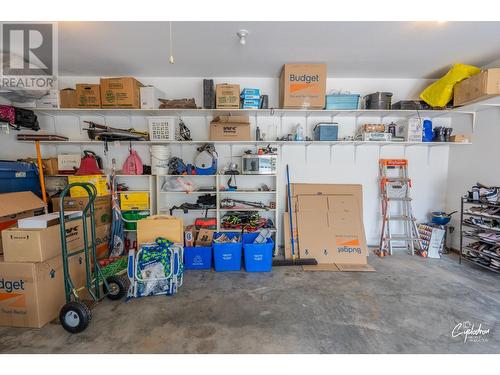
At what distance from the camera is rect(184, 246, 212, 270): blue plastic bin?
3.22m

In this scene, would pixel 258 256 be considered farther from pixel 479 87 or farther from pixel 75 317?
pixel 479 87

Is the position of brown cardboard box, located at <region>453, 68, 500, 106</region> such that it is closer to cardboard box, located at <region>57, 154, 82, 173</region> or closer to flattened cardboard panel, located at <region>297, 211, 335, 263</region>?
flattened cardboard panel, located at <region>297, 211, 335, 263</region>

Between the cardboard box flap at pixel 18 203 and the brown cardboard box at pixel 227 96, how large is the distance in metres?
2.62

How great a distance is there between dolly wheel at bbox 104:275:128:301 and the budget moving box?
1.07 m

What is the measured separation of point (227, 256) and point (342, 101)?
2724 mm

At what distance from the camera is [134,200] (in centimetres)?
347

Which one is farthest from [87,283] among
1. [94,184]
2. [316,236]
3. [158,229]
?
[316,236]

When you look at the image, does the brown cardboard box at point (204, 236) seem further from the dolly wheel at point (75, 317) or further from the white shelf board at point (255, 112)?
the white shelf board at point (255, 112)

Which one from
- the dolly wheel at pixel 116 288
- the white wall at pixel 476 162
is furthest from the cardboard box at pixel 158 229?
the white wall at pixel 476 162

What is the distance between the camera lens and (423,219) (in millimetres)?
3990

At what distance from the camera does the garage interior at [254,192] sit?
80.0 inches

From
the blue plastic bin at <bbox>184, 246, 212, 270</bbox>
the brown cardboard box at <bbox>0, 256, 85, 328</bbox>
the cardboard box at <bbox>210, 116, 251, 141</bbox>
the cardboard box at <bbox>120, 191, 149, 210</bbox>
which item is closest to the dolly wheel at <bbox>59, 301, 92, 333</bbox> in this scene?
the brown cardboard box at <bbox>0, 256, 85, 328</bbox>

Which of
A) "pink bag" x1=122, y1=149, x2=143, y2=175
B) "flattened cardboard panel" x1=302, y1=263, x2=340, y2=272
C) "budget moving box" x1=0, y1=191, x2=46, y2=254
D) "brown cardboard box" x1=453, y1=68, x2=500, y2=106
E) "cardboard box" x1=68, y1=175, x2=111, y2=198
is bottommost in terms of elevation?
"flattened cardboard panel" x1=302, y1=263, x2=340, y2=272

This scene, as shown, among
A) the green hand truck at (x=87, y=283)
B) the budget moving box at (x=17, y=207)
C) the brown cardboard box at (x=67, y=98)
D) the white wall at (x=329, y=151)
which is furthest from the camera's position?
the white wall at (x=329, y=151)
